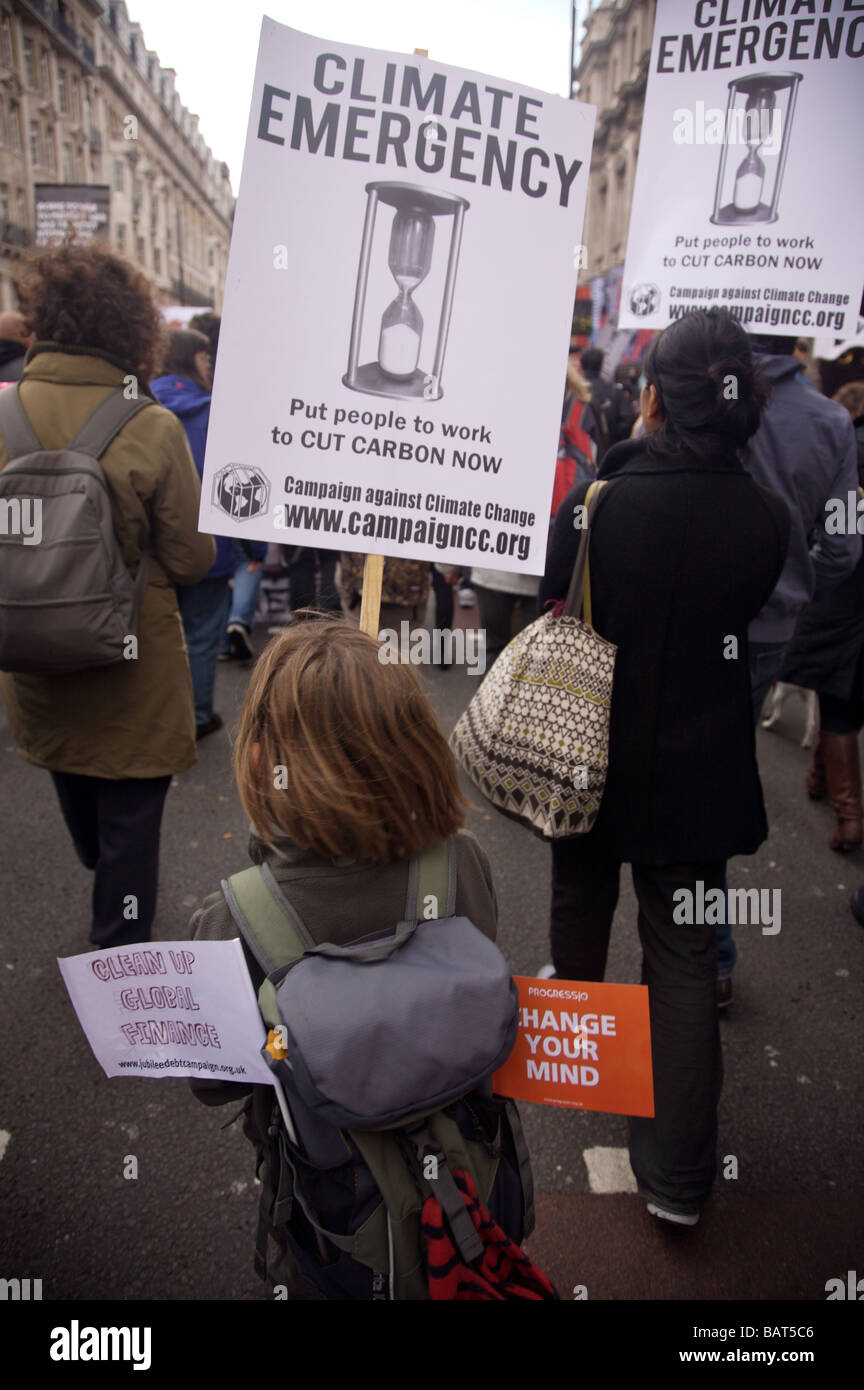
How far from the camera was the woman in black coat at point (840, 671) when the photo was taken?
382cm

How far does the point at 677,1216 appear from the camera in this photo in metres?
2.07

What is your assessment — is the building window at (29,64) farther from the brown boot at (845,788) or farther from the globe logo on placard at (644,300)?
the brown boot at (845,788)

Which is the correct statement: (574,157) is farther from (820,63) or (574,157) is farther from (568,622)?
(820,63)

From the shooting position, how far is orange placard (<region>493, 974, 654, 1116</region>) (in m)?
1.41

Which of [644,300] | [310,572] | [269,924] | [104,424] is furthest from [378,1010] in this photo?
[310,572]

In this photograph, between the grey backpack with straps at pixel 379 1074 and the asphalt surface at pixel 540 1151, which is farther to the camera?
the asphalt surface at pixel 540 1151

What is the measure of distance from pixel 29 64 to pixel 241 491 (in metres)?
36.1

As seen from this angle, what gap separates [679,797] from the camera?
2000mm

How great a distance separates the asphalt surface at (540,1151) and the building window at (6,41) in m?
30.3

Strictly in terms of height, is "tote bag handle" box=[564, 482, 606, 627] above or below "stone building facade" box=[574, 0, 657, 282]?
below

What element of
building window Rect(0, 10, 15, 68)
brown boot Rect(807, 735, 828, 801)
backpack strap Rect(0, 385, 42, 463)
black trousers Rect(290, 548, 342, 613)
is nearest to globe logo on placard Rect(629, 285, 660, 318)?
backpack strap Rect(0, 385, 42, 463)

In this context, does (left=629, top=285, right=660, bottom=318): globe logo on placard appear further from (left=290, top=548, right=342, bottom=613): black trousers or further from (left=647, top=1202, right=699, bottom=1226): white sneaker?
(left=290, top=548, right=342, bottom=613): black trousers

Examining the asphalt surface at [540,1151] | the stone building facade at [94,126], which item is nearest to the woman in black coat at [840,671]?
the asphalt surface at [540,1151]

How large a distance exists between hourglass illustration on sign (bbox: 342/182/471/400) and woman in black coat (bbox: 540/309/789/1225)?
46 centimetres
